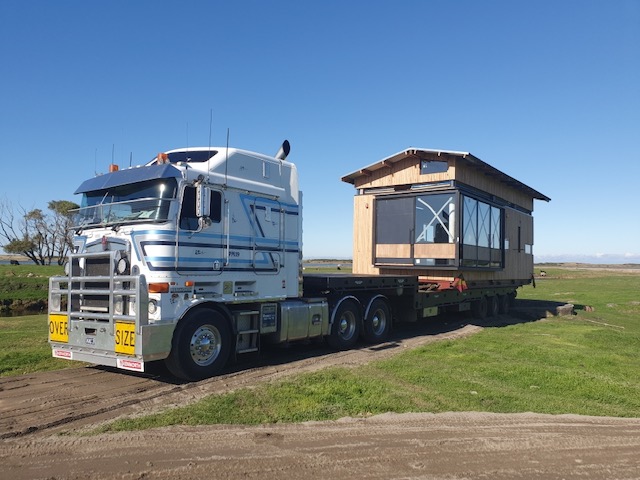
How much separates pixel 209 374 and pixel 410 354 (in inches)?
166

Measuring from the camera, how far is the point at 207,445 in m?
5.17

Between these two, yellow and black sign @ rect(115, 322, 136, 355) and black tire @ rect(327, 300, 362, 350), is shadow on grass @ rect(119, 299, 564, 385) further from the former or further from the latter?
yellow and black sign @ rect(115, 322, 136, 355)

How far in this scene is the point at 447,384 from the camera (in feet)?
25.5

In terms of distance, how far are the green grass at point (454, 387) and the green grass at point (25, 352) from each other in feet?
13.0

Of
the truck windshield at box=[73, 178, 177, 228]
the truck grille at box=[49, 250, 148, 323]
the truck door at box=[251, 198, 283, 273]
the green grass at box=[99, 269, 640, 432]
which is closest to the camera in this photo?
the green grass at box=[99, 269, 640, 432]

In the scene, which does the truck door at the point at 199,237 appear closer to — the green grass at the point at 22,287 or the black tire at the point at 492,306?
the black tire at the point at 492,306

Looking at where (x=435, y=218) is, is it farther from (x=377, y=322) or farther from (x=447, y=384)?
(x=447, y=384)

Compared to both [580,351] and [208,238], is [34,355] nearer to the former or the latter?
[208,238]

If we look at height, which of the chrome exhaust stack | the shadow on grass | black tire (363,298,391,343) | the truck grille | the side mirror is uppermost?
the chrome exhaust stack

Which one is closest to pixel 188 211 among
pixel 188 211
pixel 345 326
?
pixel 188 211

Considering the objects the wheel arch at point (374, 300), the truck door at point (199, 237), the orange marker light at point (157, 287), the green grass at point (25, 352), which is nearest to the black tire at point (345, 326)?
the wheel arch at point (374, 300)

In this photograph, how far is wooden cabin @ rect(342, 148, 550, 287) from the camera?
1477 cm

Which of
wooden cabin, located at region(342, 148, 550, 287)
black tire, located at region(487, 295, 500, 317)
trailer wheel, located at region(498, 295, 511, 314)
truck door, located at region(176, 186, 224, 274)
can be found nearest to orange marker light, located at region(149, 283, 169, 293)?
truck door, located at region(176, 186, 224, 274)

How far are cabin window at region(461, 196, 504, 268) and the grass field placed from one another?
12.0 feet
